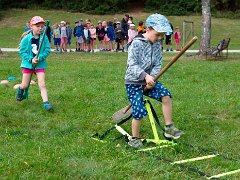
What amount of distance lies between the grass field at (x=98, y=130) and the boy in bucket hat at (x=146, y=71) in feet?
1.05

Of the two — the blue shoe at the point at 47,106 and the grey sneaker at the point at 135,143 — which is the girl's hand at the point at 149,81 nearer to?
the grey sneaker at the point at 135,143

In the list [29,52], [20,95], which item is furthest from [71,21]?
[29,52]

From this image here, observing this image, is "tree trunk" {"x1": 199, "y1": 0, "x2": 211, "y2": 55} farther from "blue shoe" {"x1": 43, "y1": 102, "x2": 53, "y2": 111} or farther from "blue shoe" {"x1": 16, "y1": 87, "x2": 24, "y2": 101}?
"blue shoe" {"x1": 43, "y1": 102, "x2": 53, "y2": 111}

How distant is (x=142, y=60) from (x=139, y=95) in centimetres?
42

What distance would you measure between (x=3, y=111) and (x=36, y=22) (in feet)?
4.96

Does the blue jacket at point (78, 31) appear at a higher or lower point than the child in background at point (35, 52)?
lower

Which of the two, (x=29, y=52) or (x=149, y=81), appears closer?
(x=149, y=81)

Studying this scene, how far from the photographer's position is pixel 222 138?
5.88 m

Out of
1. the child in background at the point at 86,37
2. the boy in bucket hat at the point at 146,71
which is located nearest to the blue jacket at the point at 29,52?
the boy in bucket hat at the point at 146,71

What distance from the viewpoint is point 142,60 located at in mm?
5598

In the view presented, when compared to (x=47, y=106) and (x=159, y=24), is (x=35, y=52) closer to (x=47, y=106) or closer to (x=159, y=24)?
(x=47, y=106)

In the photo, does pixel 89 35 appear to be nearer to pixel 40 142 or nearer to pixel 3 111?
pixel 3 111

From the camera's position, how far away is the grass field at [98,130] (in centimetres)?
463

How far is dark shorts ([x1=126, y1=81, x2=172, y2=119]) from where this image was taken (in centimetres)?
552
